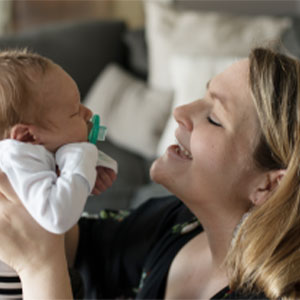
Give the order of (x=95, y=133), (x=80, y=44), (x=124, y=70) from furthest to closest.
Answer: (x=124, y=70) < (x=80, y=44) < (x=95, y=133)

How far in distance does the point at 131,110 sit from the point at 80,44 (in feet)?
1.99

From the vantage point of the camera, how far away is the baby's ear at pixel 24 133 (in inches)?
36.8

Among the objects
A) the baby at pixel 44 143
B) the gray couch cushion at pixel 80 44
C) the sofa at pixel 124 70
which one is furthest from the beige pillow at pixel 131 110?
the baby at pixel 44 143

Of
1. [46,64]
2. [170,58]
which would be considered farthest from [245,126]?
[170,58]

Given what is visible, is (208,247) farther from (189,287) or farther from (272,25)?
(272,25)

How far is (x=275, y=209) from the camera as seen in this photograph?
1.03m

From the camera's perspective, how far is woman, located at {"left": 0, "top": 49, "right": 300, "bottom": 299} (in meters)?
0.98

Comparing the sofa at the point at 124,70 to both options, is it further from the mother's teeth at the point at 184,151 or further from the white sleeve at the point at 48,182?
the white sleeve at the point at 48,182

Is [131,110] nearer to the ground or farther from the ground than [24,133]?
nearer to the ground

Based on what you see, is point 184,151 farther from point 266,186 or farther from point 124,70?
point 124,70

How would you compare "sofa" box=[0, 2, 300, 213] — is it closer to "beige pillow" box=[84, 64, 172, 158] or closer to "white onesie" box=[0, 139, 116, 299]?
"beige pillow" box=[84, 64, 172, 158]

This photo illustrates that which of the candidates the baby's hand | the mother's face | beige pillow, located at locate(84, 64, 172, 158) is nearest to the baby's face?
the baby's hand

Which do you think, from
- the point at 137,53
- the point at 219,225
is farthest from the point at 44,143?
the point at 137,53

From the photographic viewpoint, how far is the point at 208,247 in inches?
49.6
